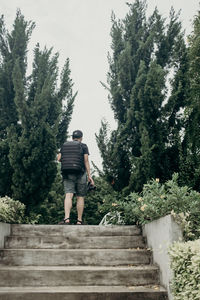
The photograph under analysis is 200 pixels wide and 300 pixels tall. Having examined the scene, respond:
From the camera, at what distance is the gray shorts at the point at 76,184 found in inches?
211

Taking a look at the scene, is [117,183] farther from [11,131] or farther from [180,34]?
[180,34]

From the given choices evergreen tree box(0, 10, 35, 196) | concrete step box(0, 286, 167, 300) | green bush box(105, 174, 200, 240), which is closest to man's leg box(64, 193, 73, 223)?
green bush box(105, 174, 200, 240)

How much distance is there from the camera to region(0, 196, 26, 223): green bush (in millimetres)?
4605

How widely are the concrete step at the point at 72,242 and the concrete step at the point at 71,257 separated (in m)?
0.28

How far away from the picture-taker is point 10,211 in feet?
16.1

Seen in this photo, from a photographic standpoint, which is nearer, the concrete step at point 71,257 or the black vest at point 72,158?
the concrete step at point 71,257

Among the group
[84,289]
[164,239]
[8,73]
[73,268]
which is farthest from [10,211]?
[8,73]

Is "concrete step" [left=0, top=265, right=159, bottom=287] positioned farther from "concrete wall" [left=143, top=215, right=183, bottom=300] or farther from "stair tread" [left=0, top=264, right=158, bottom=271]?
"concrete wall" [left=143, top=215, right=183, bottom=300]

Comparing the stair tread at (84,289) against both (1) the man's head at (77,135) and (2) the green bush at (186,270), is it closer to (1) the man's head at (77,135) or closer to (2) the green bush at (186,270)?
(2) the green bush at (186,270)

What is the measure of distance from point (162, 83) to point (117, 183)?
227cm

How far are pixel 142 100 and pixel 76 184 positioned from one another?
7.25ft

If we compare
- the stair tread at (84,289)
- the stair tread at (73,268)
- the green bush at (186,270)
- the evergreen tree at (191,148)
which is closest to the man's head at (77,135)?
the evergreen tree at (191,148)

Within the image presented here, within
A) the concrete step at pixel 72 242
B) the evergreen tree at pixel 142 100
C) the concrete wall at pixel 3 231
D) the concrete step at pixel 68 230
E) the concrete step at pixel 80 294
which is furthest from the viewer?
the evergreen tree at pixel 142 100

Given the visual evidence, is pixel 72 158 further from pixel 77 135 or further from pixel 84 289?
pixel 84 289
